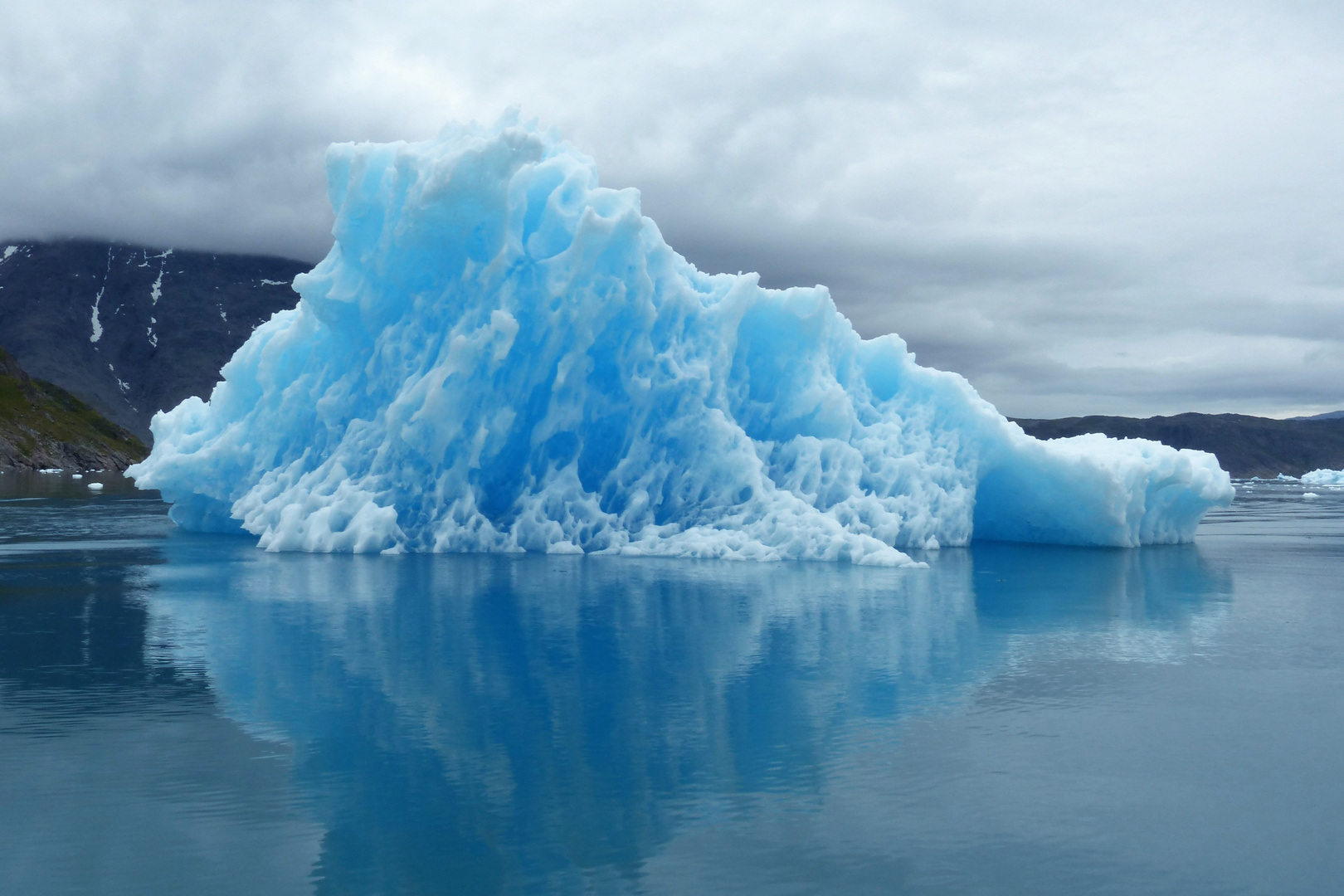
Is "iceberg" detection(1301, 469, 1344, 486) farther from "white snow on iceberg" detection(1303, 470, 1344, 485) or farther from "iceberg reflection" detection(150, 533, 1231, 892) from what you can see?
"iceberg reflection" detection(150, 533, 1231, 892)

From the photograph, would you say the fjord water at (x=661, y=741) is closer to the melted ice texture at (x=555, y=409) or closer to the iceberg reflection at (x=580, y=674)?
the iceberg reflection at (x=580, y=674)

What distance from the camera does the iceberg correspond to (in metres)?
86.8

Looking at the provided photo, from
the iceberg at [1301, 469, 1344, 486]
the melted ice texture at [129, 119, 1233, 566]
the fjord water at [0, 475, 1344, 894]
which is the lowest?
the fjord water at [0, 475, 1344, 894]

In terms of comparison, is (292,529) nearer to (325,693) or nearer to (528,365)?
(528,365)

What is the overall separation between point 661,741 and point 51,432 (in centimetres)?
10448

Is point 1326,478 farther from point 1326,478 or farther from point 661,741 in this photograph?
point 661,741

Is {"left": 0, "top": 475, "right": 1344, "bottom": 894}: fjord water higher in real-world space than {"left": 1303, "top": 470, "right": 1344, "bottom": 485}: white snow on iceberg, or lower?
lower

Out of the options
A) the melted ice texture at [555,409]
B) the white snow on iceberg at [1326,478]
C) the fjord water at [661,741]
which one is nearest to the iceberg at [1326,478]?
the white snow on iceberg at [1326,478]

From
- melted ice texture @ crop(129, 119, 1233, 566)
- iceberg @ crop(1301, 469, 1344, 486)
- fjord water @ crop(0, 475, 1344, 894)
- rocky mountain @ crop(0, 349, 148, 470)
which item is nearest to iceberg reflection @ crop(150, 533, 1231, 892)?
fjord water @ crop(0, 475, 1344, 894)

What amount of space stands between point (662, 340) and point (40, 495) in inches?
1300

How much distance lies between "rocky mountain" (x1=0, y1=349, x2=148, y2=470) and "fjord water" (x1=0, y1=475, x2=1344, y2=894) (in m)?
87.3

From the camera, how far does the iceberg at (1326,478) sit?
285ft

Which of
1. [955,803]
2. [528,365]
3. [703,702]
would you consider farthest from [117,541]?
[955,803]

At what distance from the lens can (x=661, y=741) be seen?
7570 millimetres
